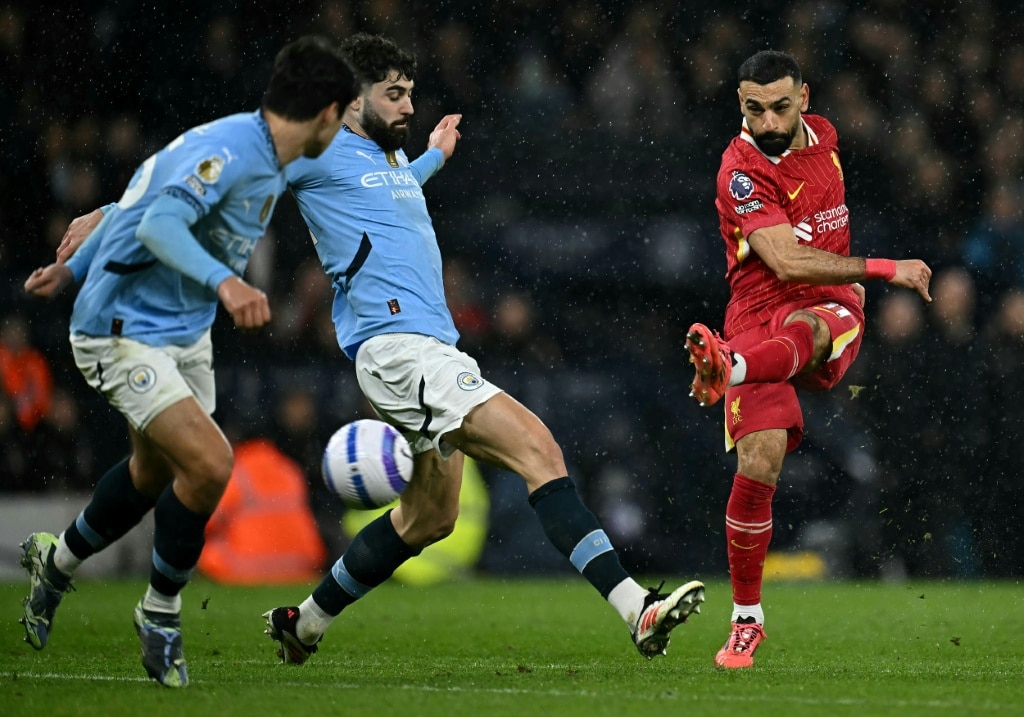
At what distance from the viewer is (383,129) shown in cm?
592

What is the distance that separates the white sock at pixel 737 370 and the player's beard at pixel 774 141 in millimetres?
976

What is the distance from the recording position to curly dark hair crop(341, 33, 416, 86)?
5.88 meters

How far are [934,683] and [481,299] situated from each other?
7.35m

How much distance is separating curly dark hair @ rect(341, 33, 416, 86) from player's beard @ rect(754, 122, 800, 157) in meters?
1.49

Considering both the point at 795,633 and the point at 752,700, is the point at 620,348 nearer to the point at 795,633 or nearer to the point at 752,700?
the point at 795,633

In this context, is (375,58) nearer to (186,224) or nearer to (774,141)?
(186,224)

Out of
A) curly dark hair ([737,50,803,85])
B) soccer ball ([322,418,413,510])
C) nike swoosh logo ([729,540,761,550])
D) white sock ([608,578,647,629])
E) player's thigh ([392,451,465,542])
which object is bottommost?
nike swoosh logo ([729,540,761,550])

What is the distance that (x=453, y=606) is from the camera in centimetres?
899

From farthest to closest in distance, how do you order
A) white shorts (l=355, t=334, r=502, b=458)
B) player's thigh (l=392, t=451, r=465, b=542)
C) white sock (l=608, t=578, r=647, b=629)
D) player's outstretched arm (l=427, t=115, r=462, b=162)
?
1. player's outstretched arm (l=427, t=115, r=462, b=162)
2. player's thigh (l=392, t=451, r=465, b=542)
3. white shorts (l=355, t=334, r=502, b=458)
4. white sock (l=608, t=578, r=647, b=629)

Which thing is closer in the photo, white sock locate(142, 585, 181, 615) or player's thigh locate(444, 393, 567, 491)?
white sock locate(142, 585, 181, 615)

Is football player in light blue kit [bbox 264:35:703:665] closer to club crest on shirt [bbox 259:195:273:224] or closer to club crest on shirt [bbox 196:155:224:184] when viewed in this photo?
club crest on shirt [bbox 259:195:273:224]

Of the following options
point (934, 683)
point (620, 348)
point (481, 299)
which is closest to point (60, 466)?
point (481, 299)

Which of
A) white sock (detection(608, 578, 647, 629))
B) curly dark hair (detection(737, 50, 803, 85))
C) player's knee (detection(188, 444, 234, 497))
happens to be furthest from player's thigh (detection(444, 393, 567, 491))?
curly dark hair (detection(737, 50, 803, 85))

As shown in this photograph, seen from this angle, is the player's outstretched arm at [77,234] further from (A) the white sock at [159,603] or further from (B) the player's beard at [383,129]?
(A) the white sock at [159,603]
